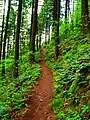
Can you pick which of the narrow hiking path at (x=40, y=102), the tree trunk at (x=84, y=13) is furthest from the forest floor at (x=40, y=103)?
the tree trunk at (x=84, y=13)

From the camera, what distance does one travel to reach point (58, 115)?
8859mm

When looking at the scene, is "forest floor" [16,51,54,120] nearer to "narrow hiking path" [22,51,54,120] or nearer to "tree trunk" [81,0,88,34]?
"narrow hiking path" [22,51,54,120]

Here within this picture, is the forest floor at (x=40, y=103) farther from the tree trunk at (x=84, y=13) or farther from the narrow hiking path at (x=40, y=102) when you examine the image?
the tree trunk at (x=84, y=13)

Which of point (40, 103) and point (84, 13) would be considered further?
point (84, 13)

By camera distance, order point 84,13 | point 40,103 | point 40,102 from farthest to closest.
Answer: point 84,13 < point 40,102 < point 40,103

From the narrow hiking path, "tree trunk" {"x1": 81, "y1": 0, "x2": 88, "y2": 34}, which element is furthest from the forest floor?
"tree trunk" {"x1": 81, "y1": 0, "x2": 88, "y2": 34}


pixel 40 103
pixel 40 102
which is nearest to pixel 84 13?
pixel 40 102

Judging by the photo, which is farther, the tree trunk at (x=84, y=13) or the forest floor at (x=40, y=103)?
the tree trunk at (x=84, y=13)

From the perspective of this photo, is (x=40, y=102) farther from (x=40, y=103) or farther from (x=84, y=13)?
(x=84, y=13)

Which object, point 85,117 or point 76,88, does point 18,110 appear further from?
point 85,117

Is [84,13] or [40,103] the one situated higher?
[84,13]

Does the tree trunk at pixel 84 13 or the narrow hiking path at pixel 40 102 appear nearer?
the narrow hiking path at pixel 40 102

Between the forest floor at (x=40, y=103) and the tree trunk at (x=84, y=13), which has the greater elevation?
the tree trunk at (x=84, y=13)

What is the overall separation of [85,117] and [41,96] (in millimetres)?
4489
